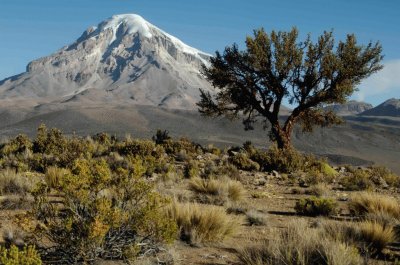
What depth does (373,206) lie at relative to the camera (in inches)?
458

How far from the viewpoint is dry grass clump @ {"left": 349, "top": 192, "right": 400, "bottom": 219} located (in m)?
11.4

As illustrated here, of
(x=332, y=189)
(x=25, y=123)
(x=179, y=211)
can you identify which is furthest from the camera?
(x=25, y=123)

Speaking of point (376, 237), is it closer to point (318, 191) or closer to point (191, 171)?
point (318, 191)

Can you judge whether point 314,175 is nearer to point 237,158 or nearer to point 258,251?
point 237,158

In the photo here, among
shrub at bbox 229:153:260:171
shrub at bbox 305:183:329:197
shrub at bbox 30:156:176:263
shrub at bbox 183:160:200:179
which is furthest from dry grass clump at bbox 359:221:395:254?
shrub at bbox 229:153:260:171

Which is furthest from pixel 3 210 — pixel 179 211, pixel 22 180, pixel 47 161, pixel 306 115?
pixel 306 115

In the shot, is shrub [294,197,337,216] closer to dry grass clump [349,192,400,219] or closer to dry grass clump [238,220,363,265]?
dry grass clump [349,192,400,219]

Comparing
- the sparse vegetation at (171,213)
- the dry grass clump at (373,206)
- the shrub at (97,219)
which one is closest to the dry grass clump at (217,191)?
the sparse vegetation at (171,213)

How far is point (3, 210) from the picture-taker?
36.0ft

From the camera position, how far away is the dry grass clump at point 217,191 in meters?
13.5

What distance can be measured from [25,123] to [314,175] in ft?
212

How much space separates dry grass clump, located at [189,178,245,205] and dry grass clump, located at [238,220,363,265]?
596cm

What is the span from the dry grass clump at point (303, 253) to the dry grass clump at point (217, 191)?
235 inches

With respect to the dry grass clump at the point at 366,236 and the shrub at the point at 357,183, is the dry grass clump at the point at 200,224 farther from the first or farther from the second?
the shrub at the point at 357,183
